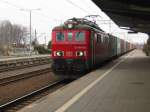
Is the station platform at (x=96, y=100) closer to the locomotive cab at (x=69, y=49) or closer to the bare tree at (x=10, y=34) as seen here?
the locomotive cab at (x=69, y=49)

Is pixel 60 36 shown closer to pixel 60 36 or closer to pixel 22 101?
pixel 60 36

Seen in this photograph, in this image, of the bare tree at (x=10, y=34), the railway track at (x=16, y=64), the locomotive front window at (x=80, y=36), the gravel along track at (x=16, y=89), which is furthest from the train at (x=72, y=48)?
the bare tree at (x=10, y=34)

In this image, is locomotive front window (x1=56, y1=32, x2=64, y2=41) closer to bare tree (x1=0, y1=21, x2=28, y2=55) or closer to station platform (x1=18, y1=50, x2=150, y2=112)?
station platform (x1=18, y1=50, x2=150, y2=112)

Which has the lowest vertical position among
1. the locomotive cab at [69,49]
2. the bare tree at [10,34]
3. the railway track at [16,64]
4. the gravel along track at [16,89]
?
the gravel along track at [16,89]

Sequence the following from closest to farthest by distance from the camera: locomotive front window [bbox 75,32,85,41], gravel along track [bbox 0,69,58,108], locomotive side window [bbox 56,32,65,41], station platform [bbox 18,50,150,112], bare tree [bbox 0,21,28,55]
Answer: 1. station platform [bbox 18,50,150,112]
2. gravel along track [bbox 0,69,58,108]
3. locomotive front window [bbox 75,32,85,41]
4. locomotive side window [bbox 56,32,65,41]
5. bare tree [bbox 0,21,28,55]

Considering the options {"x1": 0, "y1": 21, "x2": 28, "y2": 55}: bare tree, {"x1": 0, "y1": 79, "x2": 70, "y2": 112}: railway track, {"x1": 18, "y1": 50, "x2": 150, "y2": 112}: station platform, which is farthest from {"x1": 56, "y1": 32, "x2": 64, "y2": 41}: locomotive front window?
{"x1": 0, "y1": 21, "x2": 28, "y2": 55}: bare tree

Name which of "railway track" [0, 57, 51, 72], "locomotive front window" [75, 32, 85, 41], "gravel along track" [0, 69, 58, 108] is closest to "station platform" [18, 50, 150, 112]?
"gravel along track" [0, 69, 58, 108]

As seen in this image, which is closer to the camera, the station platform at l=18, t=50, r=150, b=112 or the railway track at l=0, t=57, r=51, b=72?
the station platform at l=18, t=50, r=150, b=112

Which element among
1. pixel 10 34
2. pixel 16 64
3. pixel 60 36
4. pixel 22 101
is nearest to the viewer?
pixel 22 101

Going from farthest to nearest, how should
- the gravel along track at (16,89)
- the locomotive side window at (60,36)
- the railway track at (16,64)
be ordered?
the railway track at (16,64)
the locomotive side window at (60,36)
the gravel along track at (16,89)

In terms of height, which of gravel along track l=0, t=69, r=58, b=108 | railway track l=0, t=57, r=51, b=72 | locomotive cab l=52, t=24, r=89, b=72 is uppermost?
locomotive cab l=52, t=24, r=89, b=72

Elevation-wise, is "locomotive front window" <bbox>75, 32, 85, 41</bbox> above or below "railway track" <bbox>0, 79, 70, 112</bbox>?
above

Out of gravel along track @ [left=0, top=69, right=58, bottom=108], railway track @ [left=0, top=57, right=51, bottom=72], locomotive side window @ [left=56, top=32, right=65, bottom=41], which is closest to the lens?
gravel along track @ [left=0, top=69, right=58, bottom=108]

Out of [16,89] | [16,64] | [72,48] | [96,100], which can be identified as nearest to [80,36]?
[72,48]
